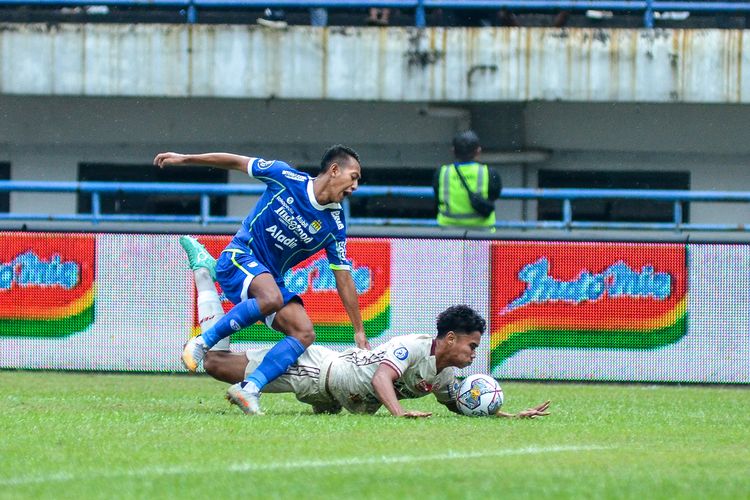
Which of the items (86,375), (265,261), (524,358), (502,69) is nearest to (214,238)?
(86,375)

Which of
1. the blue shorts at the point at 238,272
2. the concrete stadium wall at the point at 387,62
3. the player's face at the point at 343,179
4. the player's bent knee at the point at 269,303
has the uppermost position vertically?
the concrete stadium wall at the point at 387,62

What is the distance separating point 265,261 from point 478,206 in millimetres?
4694

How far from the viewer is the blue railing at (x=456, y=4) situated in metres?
18.1

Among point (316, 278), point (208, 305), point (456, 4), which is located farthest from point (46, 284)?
point (456, 4)

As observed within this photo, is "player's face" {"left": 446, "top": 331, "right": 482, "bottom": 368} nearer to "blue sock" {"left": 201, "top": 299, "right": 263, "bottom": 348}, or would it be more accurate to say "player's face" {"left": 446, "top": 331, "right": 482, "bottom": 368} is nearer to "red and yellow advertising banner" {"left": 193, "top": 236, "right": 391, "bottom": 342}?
"blue sock" {"left": 201, "top": 299, "right": 263, "bottom": 348}

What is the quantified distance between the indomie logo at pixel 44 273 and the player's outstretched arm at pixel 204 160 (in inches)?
193

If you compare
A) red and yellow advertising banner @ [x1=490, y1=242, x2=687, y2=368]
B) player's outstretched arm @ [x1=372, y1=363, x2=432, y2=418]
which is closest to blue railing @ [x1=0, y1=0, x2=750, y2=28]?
red and yellow advertising banner @ [x1=490, y1=242, x2=687, y2=368]

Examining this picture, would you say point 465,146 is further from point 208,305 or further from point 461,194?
point 208,305

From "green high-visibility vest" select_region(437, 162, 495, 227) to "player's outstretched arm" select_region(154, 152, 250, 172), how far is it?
4981mm

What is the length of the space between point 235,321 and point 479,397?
1.64m

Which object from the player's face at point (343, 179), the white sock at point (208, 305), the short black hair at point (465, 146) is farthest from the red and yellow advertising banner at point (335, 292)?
the player's face at point (343, 179)

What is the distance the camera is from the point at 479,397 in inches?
378

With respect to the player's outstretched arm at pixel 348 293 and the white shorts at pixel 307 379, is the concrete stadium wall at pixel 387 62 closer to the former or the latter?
the player's outstretched arm at pixel 348 293

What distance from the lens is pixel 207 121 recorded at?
20.0m
